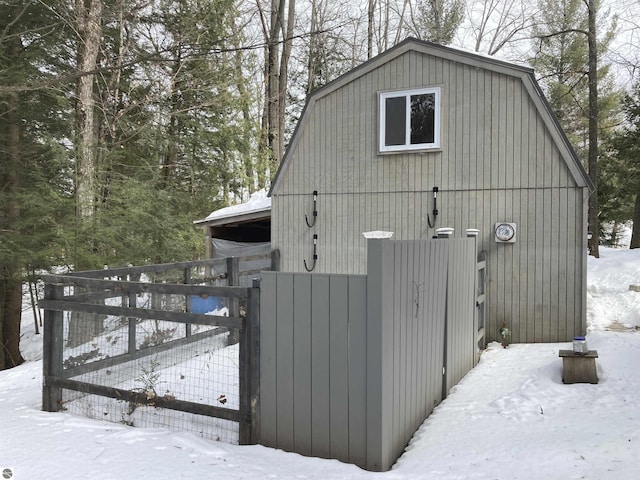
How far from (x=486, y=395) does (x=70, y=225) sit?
806 cm

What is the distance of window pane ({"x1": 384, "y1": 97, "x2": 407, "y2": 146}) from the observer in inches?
305

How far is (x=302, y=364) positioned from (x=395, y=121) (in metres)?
5.38

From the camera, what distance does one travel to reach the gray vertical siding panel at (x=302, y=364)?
3361 millimetres

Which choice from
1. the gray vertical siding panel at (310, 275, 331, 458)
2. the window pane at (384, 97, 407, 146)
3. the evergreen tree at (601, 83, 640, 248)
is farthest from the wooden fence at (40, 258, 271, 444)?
the evergreen tree at (601, 83, 640, 248)

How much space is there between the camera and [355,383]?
3.20 m

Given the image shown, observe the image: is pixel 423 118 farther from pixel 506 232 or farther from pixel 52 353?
pixel 52 353

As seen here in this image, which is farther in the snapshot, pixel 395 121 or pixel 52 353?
pixel 395 121

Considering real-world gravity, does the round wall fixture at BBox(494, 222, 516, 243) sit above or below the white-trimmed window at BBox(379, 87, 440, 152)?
below

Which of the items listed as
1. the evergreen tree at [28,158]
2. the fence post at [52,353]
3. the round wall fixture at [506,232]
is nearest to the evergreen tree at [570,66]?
the round wall fixture at [506,232]

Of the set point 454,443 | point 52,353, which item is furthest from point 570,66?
point 52,353

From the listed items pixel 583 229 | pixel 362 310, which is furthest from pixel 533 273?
pixel 362 310

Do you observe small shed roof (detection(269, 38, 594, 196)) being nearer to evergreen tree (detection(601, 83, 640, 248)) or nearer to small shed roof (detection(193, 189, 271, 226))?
small shed roof (detection(193, 189, 271, 226))

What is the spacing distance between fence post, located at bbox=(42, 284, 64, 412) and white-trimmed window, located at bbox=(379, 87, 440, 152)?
17.3 feet

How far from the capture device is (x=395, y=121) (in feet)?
25.5
